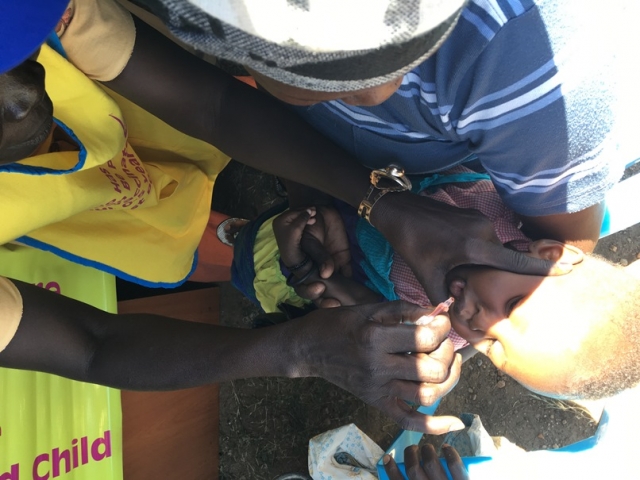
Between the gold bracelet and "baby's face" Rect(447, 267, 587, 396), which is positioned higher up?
the gold bracelet

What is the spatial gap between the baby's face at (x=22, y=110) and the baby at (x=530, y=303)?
Answer: 22.5 inches

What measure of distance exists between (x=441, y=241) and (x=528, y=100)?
33cm

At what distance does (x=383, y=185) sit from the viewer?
112 cm

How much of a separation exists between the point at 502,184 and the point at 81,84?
0.84 m

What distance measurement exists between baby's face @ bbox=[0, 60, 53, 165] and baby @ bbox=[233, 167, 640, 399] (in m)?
0.57

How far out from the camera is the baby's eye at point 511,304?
1123 mm

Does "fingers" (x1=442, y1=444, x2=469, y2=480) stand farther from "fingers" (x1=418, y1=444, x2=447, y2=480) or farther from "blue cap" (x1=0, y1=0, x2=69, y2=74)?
"blue cap" (x1=0, y1=0, x2=69, y2=74)

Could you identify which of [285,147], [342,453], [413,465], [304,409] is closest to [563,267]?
[285,147]

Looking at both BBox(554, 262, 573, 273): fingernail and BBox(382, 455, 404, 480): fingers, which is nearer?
BBox(554, 262, 573, 273): fingernail

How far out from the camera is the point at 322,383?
2395 millimetres

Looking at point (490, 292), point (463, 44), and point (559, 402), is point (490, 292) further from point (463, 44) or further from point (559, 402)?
point (559, 402)

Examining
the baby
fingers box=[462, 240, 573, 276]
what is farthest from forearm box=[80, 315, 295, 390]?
fingers box=[462, 240, 573, 276]

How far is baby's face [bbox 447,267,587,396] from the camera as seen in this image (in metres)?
1.09

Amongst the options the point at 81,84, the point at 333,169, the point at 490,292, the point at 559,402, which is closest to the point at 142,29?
the point at 81,84
